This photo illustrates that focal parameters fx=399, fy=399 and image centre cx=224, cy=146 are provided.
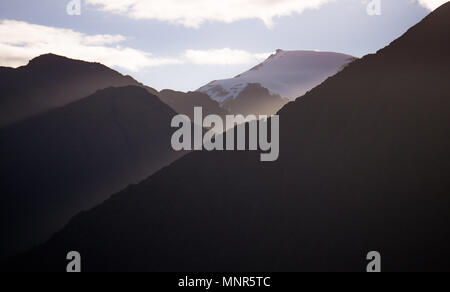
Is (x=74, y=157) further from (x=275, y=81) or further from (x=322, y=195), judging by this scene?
(x=275, y=81)

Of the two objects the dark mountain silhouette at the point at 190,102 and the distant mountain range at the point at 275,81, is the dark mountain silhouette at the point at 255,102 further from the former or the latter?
the dark mountain silhouette at the point at 190,102

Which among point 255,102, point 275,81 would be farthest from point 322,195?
point 275,81

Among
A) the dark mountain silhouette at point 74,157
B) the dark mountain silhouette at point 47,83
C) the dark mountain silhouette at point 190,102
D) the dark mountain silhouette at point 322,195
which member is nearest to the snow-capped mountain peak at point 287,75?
the dark mountain silhouette at point 190,102

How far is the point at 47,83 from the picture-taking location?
163 feet

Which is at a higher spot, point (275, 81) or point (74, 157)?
point (275, 81)

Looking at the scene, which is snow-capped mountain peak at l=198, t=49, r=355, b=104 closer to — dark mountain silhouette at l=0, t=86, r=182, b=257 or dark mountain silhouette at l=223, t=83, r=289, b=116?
dark mountain silhouette at l=223, t=83, r=289, b=116

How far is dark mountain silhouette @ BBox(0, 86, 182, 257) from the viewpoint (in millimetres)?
35344

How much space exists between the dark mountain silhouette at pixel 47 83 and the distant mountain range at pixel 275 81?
51219 mm

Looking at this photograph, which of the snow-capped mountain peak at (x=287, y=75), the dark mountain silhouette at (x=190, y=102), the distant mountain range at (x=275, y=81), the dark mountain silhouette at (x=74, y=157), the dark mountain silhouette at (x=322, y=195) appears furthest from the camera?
the snow-capped mountain peak at (x=287, y=75)

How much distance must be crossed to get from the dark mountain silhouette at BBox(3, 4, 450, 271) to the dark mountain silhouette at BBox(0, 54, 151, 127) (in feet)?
82.9

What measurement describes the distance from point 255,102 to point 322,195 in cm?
8678

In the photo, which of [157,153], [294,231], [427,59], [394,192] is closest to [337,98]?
[427,59]

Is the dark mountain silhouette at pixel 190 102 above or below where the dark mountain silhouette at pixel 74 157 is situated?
above

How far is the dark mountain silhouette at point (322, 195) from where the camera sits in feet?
61.8
